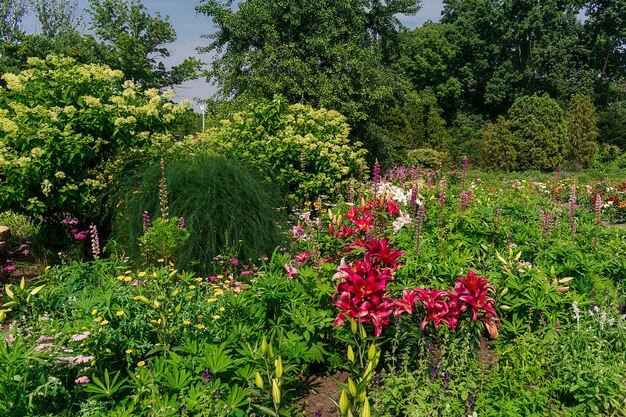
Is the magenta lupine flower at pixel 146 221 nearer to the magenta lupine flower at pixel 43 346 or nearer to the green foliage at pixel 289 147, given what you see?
the magenta lupine flower at pixel 43 346

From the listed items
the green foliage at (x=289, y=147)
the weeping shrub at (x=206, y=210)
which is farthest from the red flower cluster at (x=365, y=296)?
the green foliage at (x=289, y=147)

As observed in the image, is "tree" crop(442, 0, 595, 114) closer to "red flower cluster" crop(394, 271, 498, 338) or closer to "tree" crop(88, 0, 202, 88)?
"tree" crop(88, 0, 202, 88)

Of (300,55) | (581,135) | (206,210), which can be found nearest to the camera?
(206,210)

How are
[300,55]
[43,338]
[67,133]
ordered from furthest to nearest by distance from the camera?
[300,55] → [67,133] → [43,338]

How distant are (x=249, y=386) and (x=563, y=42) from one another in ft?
109

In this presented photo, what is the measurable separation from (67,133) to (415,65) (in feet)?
88.7

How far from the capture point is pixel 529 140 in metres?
20.0

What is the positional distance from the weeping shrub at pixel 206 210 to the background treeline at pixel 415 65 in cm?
Result: 556

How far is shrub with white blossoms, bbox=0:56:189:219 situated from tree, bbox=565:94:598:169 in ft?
67.5

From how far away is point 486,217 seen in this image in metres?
4.67

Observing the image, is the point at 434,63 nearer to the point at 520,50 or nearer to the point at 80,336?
the point at 520,50

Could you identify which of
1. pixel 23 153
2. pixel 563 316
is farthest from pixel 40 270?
pixel 563 316

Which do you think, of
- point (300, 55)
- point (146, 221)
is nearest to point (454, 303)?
point (146, 221)

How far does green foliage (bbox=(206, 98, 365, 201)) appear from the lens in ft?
24.0
